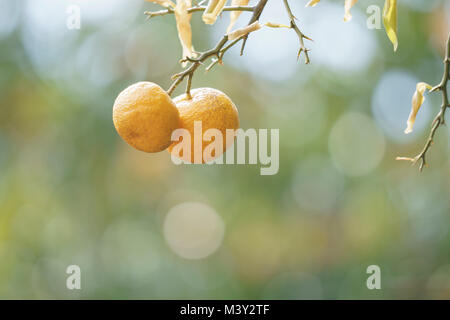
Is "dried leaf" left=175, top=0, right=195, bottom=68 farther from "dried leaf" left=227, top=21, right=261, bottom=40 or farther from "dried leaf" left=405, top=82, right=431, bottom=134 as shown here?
"dried leaf" left=405, top=82, right=431, bottom=134

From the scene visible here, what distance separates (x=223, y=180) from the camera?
6219 mm

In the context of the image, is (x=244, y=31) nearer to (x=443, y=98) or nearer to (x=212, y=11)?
(x=212, y=11)

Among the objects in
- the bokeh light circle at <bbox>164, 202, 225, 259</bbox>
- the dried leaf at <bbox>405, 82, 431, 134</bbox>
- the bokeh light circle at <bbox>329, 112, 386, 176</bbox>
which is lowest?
the dried leaf at <bbox>405, 82, 431, 134</bbox>

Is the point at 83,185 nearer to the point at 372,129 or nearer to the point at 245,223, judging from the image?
the point at 245,223

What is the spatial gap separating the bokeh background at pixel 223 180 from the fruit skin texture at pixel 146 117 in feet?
14.3

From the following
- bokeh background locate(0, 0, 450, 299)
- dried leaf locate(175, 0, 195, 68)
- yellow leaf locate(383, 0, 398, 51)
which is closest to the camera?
dried leaf locate(175, 0, 195, 68)

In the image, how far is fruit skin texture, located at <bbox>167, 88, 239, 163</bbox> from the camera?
695 millimetres

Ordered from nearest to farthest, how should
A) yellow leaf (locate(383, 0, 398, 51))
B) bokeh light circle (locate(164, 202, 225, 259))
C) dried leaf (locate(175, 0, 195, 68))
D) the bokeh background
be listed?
dried leaf (locate(175, 0, 195, 68)) → yellow leaf (locate(383, 0, 398, 51)) → the bokeh background → bokeh light circle (locate(164, 202, 225, 259))

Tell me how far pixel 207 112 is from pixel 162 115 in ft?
0.23

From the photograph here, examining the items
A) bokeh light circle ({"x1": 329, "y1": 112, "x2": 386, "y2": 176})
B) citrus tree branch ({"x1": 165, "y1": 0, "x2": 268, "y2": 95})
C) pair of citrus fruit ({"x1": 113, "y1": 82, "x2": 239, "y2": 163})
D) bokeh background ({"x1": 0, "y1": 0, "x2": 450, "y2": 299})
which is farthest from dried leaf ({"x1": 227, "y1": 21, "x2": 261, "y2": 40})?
bokeh light circle ({"x1": 329, "y1": 112, "x2": 386, "y2": 176})

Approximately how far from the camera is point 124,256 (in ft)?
20.7

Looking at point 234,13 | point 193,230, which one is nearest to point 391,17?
point 234,13

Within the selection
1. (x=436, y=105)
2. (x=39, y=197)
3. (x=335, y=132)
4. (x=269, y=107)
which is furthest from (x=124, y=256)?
(x=436, y=105)

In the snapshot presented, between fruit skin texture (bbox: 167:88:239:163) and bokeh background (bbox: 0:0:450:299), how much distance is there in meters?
4.29
